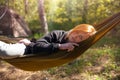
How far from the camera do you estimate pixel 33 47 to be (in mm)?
2594

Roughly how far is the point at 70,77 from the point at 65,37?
1.69 meters

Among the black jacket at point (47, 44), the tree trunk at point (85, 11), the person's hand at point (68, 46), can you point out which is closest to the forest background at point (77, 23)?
the tree trunk at point (85, 11)

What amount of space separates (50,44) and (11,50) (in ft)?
1.32

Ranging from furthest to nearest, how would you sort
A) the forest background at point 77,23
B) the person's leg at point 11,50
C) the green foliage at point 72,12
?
1. the green foliage at point 72,12
2. the forest background at point 77,23
3. the person's leg at point 11,50

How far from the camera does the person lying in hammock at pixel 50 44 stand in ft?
8.29

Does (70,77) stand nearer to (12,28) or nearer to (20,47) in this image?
(20,47)

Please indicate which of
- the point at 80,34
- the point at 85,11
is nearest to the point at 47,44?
the point at 80,34

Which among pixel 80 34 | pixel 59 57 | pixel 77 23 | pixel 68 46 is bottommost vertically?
pixel 77 23

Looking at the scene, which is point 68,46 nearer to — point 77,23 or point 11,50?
point 11,50

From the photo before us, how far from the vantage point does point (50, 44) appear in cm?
254

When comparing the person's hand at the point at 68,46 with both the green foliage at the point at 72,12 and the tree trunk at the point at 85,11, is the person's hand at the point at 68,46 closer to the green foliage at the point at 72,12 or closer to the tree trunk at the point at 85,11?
the green foliage at the point at 72,12

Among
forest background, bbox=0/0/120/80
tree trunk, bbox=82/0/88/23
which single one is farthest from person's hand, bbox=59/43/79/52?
tree trunk, bbox=82/0/88/23

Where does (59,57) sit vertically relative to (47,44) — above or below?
below

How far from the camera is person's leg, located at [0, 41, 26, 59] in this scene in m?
2.59
